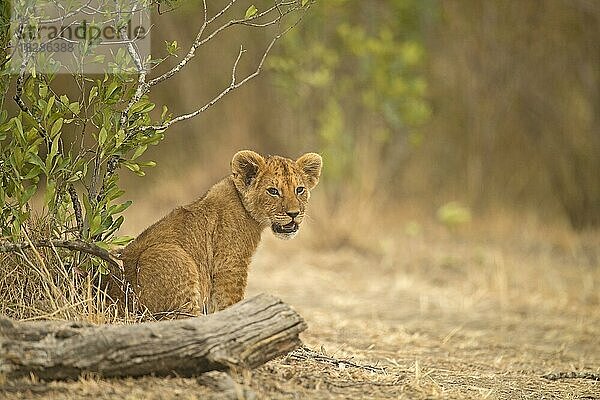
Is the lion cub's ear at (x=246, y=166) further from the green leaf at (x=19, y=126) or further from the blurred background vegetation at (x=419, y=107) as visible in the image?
the blurred background vegetation at (x=419, y=107)

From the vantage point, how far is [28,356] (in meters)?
3.79

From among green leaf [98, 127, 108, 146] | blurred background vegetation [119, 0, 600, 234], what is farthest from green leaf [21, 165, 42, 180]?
blurred background vegetation [119, 0, 600, 234]

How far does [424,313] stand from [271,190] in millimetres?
3239

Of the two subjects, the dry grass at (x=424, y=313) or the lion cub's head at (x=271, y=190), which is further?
the lion cub's head at (x=271, y=190)

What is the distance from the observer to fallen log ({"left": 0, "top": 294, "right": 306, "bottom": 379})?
379 cm

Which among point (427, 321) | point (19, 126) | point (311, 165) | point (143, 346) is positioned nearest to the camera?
point (143, 346)

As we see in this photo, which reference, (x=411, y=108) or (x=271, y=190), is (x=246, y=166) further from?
(x=411, y=108)

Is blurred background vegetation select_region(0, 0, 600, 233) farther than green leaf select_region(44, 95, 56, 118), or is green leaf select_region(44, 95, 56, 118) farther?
blurred background vegetation select_region(0, 0, 600, 233)

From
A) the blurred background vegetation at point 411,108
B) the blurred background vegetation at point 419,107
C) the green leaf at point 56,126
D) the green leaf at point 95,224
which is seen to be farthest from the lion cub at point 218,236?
the blurred background vegetation at point 419,107

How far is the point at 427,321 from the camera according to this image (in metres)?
7.94

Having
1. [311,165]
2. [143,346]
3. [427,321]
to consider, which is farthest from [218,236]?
[427,321]

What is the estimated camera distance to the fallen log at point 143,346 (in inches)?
149

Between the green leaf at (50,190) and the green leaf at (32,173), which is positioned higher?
the green leaf at (32,173)

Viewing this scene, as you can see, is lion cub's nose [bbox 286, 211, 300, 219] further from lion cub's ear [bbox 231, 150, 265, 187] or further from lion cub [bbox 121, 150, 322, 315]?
lion cub's ear [bbox 231, 150, 265, 187]
